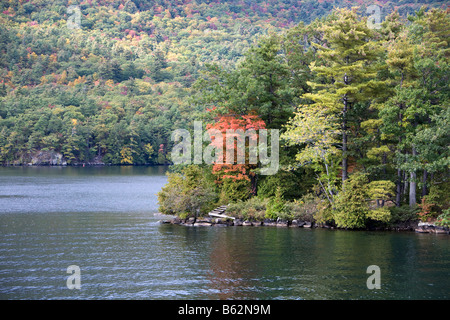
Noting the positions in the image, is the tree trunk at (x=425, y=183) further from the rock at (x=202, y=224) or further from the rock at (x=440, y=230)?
the rock at (x=202, y=224)

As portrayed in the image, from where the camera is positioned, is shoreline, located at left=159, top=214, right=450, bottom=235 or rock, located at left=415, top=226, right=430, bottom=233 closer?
rock, located at left=415, top=226, right=430, bottom=233

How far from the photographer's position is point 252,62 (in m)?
38.8

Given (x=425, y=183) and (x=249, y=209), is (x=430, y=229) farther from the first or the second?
(x=249, y=209)

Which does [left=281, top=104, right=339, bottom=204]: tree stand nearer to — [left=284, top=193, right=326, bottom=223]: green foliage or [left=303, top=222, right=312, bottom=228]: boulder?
[left=284, top=193, right=326, bottom=223]: green foliage

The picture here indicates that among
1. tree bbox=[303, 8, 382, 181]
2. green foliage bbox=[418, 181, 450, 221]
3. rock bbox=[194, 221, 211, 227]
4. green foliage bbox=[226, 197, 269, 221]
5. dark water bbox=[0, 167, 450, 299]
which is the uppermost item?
tree bbox=[303, 8, 382, 181]

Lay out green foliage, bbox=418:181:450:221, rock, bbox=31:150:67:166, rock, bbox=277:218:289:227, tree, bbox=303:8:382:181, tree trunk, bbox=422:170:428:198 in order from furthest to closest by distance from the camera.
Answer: rock, bbox=31:150:67:166 → rock, bbox=277:218:289:227 → tree, bbox=303:8:382:181 → tree trunk, bbox=422:170:428:198 → green foliage, bbox=418:181:450:221

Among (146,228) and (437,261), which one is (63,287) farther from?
(437,261)

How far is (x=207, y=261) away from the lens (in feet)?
76.5

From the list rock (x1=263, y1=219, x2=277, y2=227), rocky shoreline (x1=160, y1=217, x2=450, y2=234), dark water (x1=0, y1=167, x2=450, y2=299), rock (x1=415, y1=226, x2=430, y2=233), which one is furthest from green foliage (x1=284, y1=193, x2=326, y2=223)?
rock (x1=415, y1=226, x2=430, y2=233)

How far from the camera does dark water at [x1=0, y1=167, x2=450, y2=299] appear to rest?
18.6 m

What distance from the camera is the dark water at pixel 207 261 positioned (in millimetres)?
18625

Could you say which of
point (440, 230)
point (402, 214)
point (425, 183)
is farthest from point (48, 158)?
point (440, 230)

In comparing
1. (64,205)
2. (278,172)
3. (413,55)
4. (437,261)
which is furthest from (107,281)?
(64,205)

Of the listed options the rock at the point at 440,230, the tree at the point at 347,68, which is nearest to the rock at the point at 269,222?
the tree at the point at 347,68
